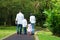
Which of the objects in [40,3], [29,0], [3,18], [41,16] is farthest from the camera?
[3,18]

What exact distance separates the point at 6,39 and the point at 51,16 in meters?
6.06

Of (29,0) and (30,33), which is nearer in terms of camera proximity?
(30,33)

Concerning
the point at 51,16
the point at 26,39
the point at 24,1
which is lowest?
the point at 26,39

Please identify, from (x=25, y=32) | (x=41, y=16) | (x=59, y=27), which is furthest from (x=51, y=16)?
(x=41, y=16)

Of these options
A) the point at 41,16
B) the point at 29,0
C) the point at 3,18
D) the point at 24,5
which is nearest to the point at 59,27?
the point at 41,16

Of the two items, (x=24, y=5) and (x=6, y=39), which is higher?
(x=24, y=5)

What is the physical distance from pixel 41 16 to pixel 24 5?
855 centimetres

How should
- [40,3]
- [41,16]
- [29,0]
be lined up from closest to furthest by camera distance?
[40,3] → [41,16] → [29,0]

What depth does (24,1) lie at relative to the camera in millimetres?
48219

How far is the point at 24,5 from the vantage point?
4938 cm

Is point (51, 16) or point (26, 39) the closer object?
point (26, 39)

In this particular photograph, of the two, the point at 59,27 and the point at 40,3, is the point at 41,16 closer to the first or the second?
the point at 40,3

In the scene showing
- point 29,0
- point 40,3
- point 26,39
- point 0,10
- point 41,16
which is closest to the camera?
point 26,39

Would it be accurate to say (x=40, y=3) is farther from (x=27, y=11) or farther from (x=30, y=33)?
(x=27, y=11)
